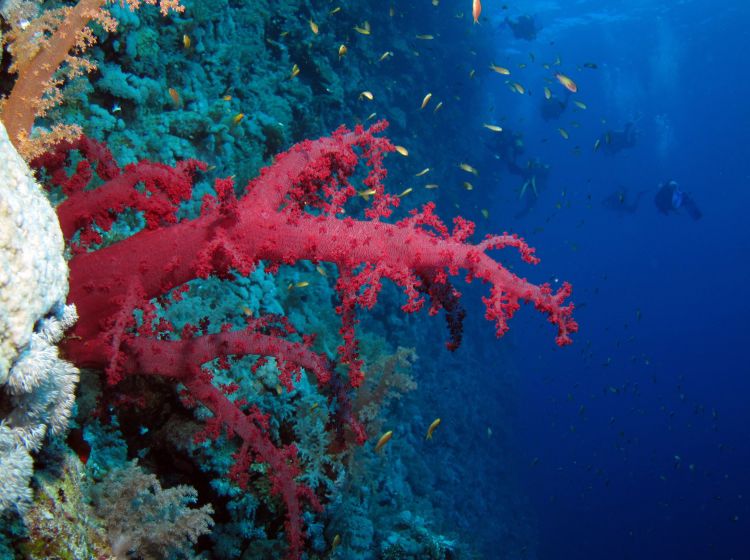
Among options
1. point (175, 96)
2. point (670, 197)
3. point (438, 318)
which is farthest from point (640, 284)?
point (175, 96)

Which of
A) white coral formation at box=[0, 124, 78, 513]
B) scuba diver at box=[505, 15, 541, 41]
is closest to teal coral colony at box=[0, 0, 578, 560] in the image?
white coral formation at box=[0, 124, 78, 513]

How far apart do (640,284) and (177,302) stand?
238 ft

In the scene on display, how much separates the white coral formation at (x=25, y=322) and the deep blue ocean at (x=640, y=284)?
20.6 metres

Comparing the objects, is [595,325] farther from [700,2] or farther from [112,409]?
[112,409]

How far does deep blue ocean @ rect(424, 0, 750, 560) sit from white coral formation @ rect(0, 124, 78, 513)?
67.6 feet

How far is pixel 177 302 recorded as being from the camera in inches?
161

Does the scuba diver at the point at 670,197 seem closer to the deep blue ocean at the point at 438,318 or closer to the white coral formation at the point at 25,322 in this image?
the deep blue ocean at the point at 438,318

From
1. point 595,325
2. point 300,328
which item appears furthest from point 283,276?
point 595,325

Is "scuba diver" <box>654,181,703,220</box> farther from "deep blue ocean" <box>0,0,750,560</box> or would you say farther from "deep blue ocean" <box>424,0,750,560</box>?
"deep blue ocean" <box>424,0,750,560</box>

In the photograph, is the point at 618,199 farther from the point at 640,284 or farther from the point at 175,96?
the point at 640,284

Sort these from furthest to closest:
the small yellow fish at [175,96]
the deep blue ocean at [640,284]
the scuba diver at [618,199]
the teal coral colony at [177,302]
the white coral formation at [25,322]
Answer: the deep blue ocean at [640,284] < the scuba diver at [618,199] < the small yellow fish at [175,96] < the teal coral colony at [177,302] < the white coral formation at [25,322]

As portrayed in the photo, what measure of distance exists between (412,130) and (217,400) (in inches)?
601

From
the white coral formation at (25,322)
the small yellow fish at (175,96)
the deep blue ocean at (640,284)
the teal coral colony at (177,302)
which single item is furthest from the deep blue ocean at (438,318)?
the white coral formation at (25,322)

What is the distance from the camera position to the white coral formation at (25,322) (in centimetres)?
134
